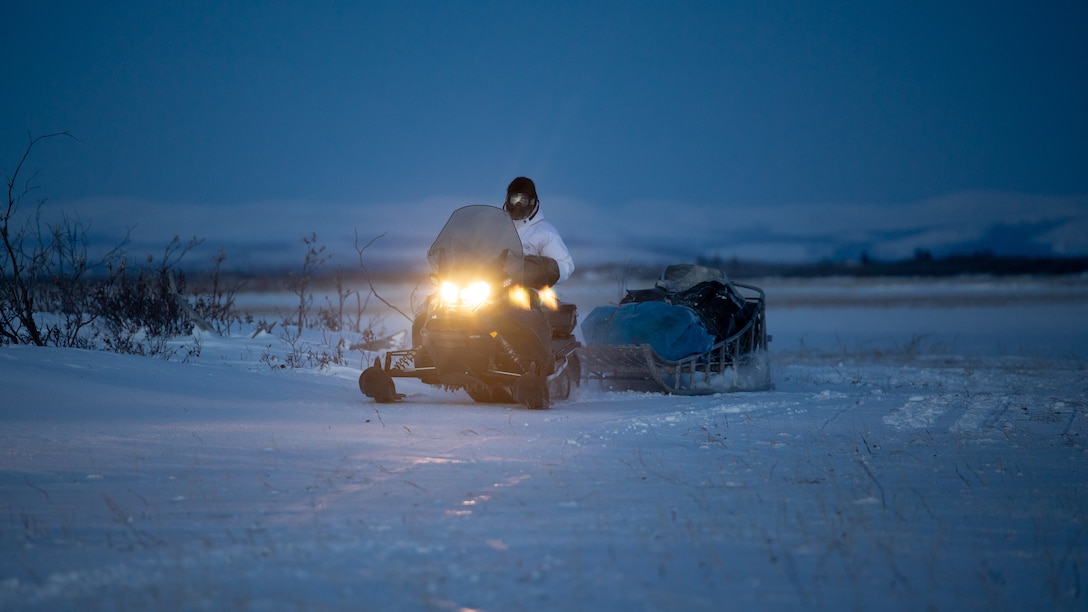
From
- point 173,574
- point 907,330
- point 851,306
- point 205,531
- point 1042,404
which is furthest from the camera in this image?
point 851,306

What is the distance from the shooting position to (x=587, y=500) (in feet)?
17.0

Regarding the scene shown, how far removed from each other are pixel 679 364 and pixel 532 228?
9.49ft

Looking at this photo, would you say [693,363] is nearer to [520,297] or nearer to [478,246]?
[520,297]

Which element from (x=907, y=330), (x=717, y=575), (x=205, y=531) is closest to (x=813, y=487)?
(x=717, y=575)

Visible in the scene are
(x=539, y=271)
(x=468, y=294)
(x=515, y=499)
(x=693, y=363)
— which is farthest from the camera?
(x=693, y=363)

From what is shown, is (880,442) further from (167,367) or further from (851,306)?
(851,306)

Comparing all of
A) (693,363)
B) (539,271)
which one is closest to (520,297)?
(539,271)

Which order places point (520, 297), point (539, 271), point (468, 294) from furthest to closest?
1. point (539, 271)
2. point (520, 297)
3. point (468, 294)

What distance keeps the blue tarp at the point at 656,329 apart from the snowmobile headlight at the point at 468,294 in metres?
A: 3.09

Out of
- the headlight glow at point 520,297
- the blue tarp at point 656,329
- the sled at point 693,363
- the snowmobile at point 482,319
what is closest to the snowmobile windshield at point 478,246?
the snowmobile at point 482,319

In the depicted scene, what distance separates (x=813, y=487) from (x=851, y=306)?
41.4m

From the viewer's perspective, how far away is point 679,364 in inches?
458

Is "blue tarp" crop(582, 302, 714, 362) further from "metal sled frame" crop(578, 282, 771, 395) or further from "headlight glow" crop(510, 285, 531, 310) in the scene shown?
"headlight glow" crop(510, 285, 531, 310)

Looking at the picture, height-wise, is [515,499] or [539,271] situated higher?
[539,271]
